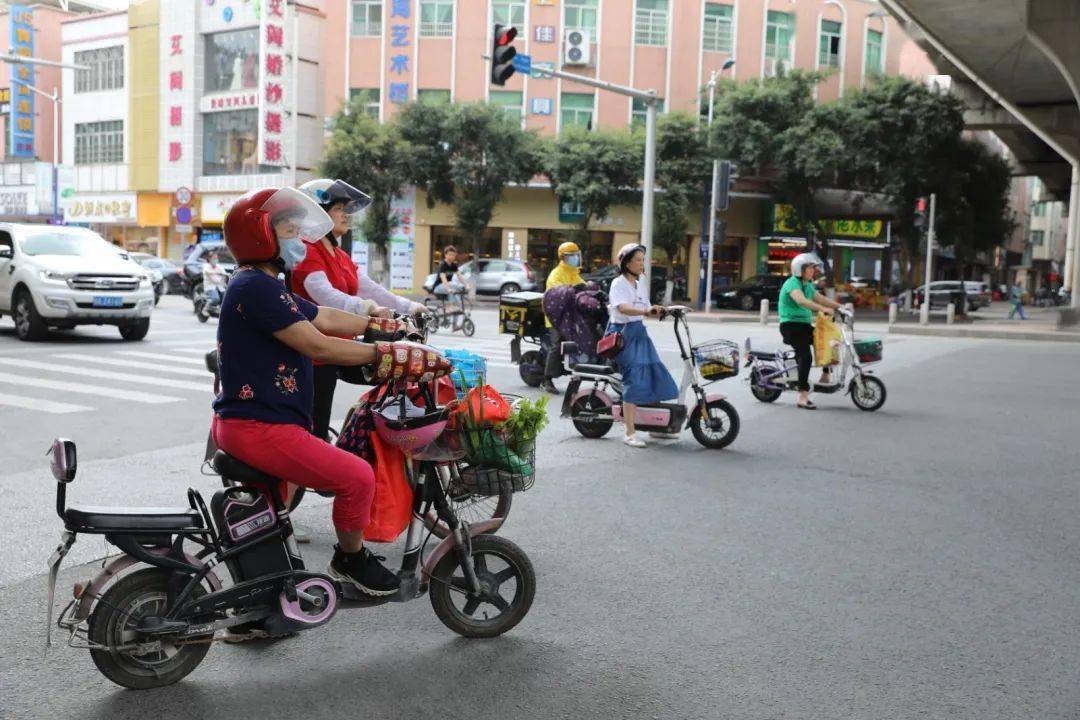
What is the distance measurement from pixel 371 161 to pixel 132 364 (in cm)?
2367

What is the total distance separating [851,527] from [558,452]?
9.41 ft

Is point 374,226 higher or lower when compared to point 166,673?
higher

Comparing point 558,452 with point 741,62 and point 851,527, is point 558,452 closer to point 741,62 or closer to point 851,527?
point 851,527

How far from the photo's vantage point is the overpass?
78.3ft

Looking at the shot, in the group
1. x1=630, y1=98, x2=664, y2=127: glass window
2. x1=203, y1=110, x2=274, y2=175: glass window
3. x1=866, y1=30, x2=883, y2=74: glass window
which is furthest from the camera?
x1=203, y1=110, x2=274, y2=175: glass window

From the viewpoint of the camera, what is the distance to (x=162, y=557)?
11.2 ft

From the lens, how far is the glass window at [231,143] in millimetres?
42812

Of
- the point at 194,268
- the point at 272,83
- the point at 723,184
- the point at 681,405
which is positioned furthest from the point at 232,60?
the point at 681,405

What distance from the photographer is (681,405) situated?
28.8 ft

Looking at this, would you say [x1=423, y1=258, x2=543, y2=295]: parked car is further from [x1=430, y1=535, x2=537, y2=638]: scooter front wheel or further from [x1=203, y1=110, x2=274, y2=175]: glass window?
[x1=430, y1=535, x2=537, y2=638]: scooter front wheel

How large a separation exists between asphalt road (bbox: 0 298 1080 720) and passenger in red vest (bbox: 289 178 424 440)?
2.81 feet

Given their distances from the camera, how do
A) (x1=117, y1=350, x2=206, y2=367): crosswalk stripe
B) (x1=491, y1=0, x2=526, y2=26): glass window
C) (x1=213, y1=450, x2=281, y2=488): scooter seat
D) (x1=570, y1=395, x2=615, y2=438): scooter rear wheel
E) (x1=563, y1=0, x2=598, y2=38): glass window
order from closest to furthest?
1. (x1=213, y1=450, x2=281, y2=488): scooter seat
2. (x1=570, y1=395, x2=615, y2=438): scooter rear wheel
3. (x1=117, y1=350, x2=206, y2=367): crosswalk stripe
4. (x1=563, y1=0, x2=598, y2=38): glass window
5. (x1=491, y1=0, x2=526, y2=26): glass window

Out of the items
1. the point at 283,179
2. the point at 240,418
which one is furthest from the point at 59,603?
the point at 283,179

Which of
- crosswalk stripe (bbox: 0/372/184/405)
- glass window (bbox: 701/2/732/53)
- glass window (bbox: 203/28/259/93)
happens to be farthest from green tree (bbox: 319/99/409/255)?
crosswalk stripe (bbox: 0/372/184/405)
